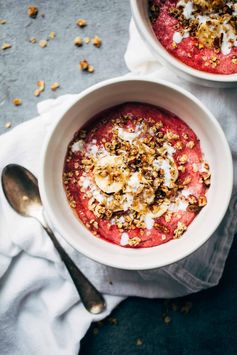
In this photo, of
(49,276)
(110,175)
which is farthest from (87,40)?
(49,276)


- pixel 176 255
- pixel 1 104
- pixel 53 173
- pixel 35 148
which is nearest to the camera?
pixel 176 255

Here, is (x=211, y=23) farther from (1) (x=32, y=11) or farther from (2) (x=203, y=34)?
(1) (x=32, y=11)

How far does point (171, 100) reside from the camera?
4.68 ft

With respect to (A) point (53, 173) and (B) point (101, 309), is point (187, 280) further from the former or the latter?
(A) point (53, 173)

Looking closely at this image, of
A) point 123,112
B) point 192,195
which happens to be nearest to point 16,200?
point 123,112

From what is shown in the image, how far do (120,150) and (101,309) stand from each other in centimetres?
63

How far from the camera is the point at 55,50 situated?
5.87ft

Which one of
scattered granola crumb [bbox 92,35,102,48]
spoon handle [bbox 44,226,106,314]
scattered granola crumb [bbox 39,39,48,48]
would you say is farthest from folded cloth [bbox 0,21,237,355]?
scattered granola crumb [bbox 39,39,48,48]

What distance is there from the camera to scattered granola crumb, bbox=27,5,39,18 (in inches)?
70.6

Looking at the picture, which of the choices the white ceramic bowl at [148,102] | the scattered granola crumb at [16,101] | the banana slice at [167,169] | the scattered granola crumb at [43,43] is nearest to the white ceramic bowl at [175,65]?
the white ceramic bowl at [148,102]

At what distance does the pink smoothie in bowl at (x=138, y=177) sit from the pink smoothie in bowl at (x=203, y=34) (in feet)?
0.74

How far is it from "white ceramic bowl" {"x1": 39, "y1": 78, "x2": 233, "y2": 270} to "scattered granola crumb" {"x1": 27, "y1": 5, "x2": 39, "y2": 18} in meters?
Result: 0.59

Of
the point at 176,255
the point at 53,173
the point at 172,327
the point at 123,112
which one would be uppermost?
the point at 123,112

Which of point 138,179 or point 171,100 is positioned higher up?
point 171,100
